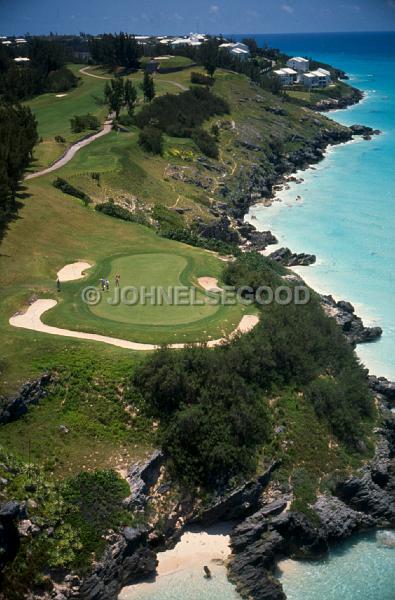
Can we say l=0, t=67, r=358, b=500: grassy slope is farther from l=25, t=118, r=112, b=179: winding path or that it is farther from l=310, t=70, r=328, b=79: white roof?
l=310, t=70, r=328, b=79: white roof

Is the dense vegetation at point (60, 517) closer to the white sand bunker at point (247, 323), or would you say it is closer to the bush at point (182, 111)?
the white sand bunker at point (247, 323)

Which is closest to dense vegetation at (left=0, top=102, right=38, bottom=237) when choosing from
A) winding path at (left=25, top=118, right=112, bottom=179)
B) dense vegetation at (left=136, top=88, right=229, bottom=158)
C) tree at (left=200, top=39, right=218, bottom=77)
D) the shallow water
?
winding path at (left=25, top=118, right=112, bottom=179)

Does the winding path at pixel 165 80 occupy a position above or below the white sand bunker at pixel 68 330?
above

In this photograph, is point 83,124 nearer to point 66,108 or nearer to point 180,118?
point 180,118

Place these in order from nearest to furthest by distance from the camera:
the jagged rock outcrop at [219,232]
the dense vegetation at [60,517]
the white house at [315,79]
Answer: the dense vegetation at [60,517]
the jagged rock outcrop at [219,232]
the white house at [315,79]

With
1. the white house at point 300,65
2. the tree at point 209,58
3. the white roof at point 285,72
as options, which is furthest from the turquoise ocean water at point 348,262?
the white house at point 300,65

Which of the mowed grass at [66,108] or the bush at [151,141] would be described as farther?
the bush at [151,141]
